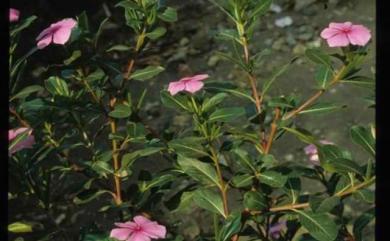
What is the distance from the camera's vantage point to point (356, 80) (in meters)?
1.53

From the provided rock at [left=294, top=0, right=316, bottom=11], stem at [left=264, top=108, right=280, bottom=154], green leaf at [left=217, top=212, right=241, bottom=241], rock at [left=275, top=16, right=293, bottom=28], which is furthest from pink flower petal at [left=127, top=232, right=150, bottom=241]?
rock at [left=294, top=0, right=316, bottom=11]

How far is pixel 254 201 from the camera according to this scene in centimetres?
146

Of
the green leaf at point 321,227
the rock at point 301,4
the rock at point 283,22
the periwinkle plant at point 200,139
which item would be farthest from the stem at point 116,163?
the rock at point 301,4

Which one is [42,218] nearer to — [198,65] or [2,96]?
[198,65]

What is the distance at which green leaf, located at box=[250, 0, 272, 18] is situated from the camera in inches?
60.2

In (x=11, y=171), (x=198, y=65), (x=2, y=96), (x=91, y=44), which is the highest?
(x=2, y=96)

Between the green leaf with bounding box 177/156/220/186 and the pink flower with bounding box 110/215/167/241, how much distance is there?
122 mm

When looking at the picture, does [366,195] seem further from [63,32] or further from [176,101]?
[63,32]

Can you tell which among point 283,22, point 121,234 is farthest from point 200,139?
point 283,22

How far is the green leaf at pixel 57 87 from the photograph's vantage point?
160 cm

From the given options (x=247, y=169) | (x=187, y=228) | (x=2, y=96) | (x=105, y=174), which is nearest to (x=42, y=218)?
(x=187, y=228)

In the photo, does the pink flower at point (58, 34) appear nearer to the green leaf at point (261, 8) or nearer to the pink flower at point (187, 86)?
the pink flower at point (187, 86)

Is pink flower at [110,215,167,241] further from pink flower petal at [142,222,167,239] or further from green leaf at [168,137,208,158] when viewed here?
green leaf at [168,137,208,158]
